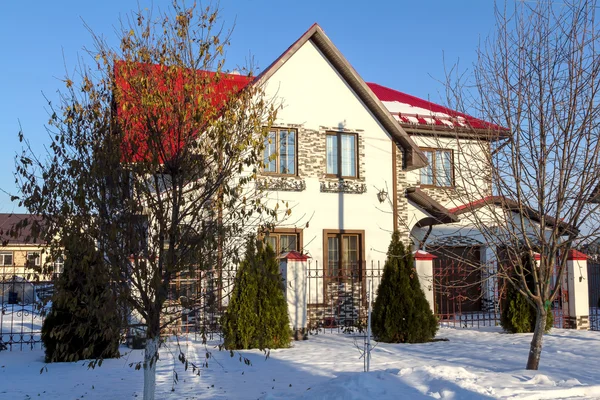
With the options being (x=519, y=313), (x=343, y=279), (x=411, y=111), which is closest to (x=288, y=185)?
(x=343, y=279)

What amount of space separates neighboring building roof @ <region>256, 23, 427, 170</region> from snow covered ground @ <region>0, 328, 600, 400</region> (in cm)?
591

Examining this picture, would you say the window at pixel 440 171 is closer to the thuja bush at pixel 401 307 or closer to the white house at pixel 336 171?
the white house at pixel 336 171

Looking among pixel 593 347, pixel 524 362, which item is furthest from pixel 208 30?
pixel 593 347

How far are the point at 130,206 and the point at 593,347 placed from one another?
997 centimetres

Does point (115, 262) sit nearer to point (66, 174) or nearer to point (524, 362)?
point (66, 174)

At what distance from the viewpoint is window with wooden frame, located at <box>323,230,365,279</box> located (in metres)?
16.1

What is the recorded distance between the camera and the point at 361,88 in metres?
16.6

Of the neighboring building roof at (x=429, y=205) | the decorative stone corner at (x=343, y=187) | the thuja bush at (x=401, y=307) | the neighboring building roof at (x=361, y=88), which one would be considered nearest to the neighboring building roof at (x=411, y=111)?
the neighboring building roof at (x=361, y=88)

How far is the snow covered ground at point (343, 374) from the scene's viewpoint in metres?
7.42

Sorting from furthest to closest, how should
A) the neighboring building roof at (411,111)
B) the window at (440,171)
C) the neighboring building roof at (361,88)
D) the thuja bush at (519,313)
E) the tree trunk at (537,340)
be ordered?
the neighboring building roof at (411,111) → the neighboring building roof at (361,88) → the thuja bush at (519,313) → the window at (440,171) → the tree trunk at (537,340)

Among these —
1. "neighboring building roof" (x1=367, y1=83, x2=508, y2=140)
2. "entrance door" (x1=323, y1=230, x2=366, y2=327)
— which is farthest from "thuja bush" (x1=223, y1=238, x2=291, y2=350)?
"neighboring building roof" (x1=367, y1=83, x2=508, y2=140)

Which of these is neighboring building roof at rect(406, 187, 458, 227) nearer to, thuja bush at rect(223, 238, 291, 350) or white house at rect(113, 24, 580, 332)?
white house at rect(113, 24, 580, 332)

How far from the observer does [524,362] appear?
10.1 m

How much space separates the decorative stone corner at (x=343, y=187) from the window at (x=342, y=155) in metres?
0.26
